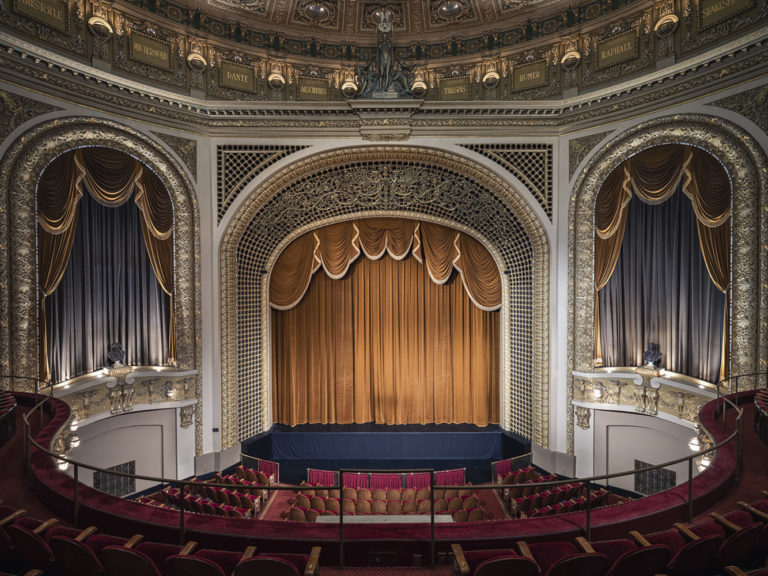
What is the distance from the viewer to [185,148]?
10711mm

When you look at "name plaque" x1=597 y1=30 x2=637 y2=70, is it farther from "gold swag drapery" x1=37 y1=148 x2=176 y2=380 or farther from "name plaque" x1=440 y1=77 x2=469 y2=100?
"gold swag drapery" x1=37 y1=148 x2=176 y2=380

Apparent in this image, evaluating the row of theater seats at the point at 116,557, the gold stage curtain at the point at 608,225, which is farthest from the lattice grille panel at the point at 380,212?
the row of theater seats at the point at 116,557

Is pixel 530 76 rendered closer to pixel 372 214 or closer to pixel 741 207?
pixel 372 214

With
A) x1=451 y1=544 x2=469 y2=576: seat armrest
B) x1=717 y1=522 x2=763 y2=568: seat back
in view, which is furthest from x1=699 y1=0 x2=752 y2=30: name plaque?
x1=451 y1=544 x2=469 y2=576: seat armrest

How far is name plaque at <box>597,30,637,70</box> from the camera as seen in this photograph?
991 centimetres

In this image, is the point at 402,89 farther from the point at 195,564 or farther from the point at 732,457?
the point at 195,564

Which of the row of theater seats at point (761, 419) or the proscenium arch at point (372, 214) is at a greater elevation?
the proscenium arch at point (372, 214)

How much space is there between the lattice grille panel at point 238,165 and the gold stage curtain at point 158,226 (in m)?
1.23

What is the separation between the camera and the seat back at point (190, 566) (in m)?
3.30

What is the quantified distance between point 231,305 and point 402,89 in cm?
690

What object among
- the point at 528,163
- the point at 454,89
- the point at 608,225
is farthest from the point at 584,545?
the point at 454,89

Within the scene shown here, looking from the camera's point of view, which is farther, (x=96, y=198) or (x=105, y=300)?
(x=105, y=300)

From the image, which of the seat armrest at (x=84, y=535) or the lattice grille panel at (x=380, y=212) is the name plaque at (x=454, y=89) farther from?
the seat armrest at (x=84, y=535)

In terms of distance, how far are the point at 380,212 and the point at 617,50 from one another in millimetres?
6841
